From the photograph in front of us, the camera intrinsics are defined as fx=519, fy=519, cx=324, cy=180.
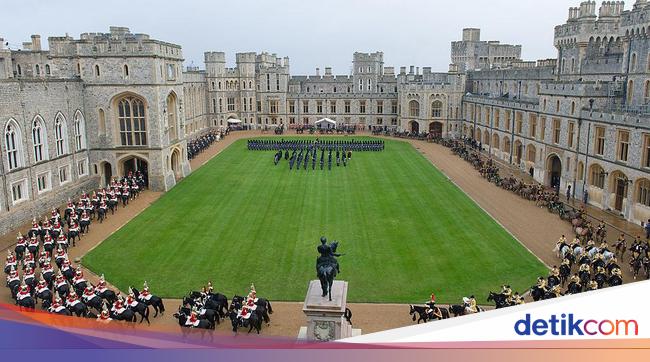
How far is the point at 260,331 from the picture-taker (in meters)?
17.1

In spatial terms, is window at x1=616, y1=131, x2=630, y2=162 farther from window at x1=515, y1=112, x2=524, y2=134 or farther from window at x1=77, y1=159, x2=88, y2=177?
window at x1=77, y1=159, x2=88, y2=177

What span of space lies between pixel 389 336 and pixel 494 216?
82.5ft

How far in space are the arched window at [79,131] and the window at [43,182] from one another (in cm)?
426

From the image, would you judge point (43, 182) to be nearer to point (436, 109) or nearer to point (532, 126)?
point (532, 126)

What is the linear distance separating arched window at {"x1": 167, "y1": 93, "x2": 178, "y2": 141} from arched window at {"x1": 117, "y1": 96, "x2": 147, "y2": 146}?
2.77 meters

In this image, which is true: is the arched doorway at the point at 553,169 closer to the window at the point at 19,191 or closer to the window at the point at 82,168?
the window at the point at 82,168

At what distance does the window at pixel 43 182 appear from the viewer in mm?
31688

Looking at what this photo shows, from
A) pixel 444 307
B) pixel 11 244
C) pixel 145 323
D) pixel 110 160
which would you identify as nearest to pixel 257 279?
pixel 145 323

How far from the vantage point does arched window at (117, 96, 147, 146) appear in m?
37.4

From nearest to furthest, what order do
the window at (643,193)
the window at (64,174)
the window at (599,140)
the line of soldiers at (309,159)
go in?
the window at (643,193) → the window at (599,140) → the window at (64,174) → the line of soldiers at (309,159)

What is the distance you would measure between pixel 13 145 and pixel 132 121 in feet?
31.0

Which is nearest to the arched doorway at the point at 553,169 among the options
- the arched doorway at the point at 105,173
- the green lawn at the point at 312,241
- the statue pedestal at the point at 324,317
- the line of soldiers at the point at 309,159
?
the green lawn at the point at 312,241

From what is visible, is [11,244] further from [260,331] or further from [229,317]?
[260,331]

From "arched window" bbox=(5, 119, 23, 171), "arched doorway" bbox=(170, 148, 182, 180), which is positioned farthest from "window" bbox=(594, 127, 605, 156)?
"arched window" bbox=(5, 119, 23, 171)
